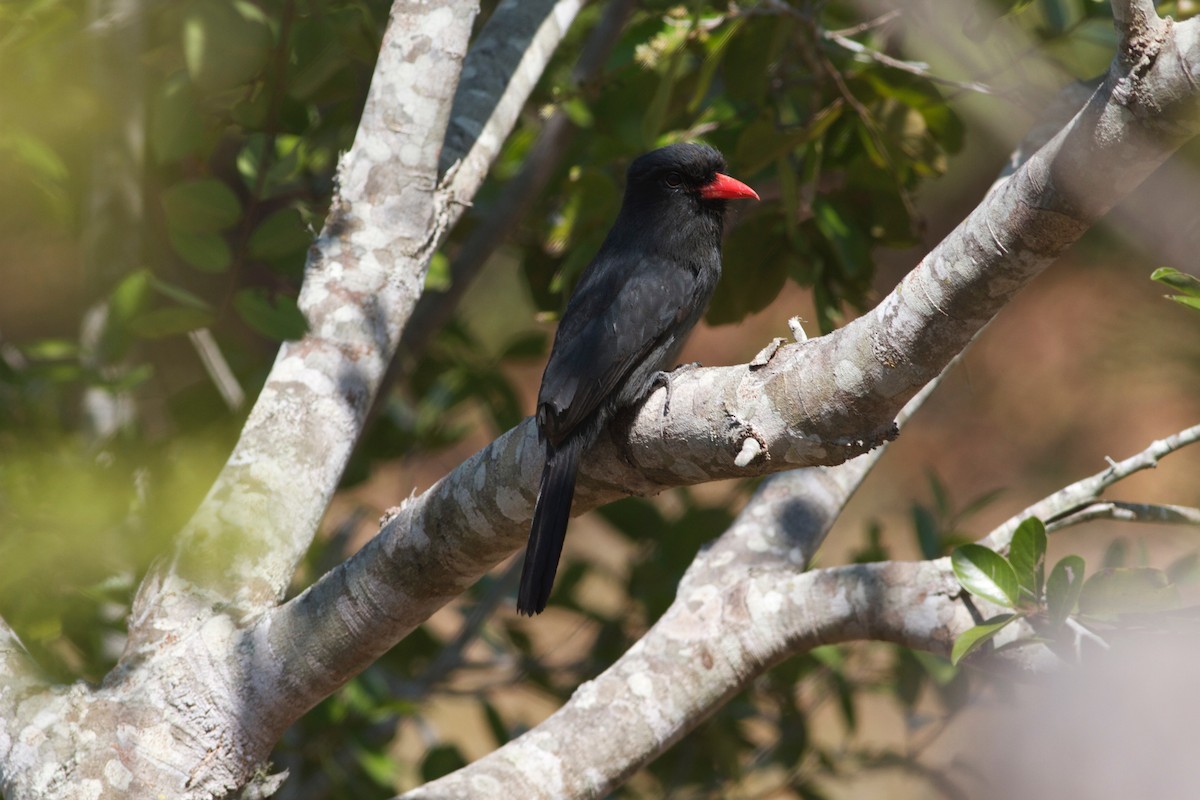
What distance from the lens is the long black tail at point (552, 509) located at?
2232 millimetres

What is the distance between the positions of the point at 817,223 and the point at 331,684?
1.92 metres

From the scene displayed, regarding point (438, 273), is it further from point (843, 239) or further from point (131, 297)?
point (843, 239)

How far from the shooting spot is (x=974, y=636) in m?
2.12

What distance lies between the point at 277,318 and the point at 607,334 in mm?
779

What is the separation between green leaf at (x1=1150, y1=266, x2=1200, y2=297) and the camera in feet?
5.97

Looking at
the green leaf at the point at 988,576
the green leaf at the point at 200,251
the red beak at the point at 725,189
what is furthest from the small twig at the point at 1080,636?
the green leaf at the point at 200,251

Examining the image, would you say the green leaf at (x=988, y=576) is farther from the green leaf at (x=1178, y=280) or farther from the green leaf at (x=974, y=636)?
the green leaf at (x=1178, y=280)

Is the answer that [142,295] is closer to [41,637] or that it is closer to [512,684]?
[41,637]

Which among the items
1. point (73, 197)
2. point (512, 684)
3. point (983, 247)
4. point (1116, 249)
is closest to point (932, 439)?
point (1116, 249)

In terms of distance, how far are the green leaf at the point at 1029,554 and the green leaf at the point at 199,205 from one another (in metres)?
2.16

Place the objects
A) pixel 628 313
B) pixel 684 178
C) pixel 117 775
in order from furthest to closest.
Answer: pixel 684 178 < pixel 628 313 < pixel 117 775

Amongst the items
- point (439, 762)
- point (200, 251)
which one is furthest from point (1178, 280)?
point (439, 762)

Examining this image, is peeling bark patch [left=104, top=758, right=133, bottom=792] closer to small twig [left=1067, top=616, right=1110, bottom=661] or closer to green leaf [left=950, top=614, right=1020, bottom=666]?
green leaf [left=950, top=614, right=1020, bottom=666]

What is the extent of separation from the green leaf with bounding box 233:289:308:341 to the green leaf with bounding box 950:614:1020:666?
62.3 inches
